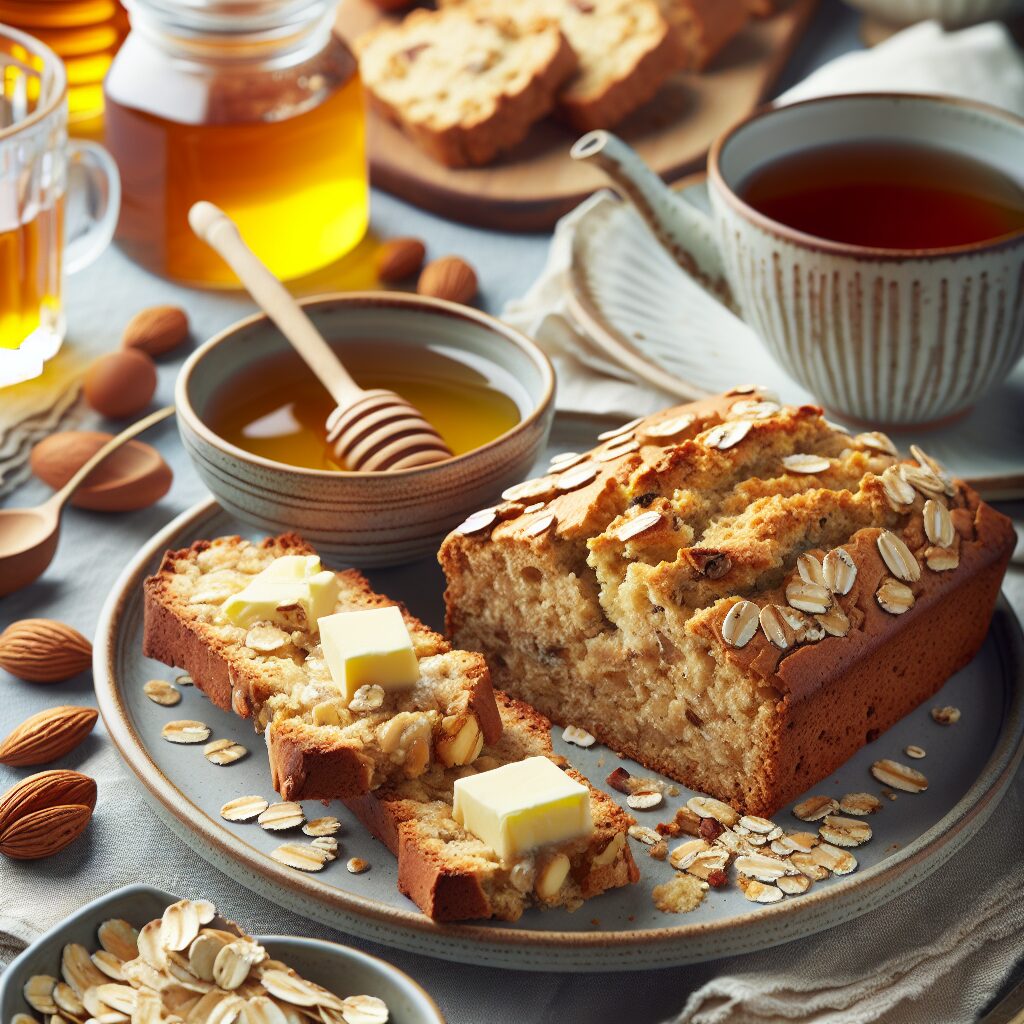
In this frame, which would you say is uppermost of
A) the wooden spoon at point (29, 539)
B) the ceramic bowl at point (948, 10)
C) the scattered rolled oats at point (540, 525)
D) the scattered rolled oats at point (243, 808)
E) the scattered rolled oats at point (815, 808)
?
the ceramic bowl at point (948, 10)

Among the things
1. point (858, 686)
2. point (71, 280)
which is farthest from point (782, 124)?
point (71, 280)

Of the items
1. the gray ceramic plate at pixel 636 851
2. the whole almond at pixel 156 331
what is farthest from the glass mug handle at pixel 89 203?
the gray ceramic plate at pixel 636 851

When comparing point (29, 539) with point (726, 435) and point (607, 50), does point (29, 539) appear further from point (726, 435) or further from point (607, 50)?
point (607, 50)

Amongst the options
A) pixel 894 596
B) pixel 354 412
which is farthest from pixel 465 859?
pixel 354 412

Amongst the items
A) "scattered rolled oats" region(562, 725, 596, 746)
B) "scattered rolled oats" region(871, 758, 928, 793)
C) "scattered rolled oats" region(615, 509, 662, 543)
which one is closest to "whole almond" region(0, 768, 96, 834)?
"scattered rolled oats" region(562, 725, 596, 746)

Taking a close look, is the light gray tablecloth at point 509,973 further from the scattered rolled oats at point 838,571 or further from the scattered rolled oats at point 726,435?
the scattered rolled oats at point 726,435

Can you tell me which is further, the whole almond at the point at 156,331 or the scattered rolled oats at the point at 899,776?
the whole almond at the point at 156,331
